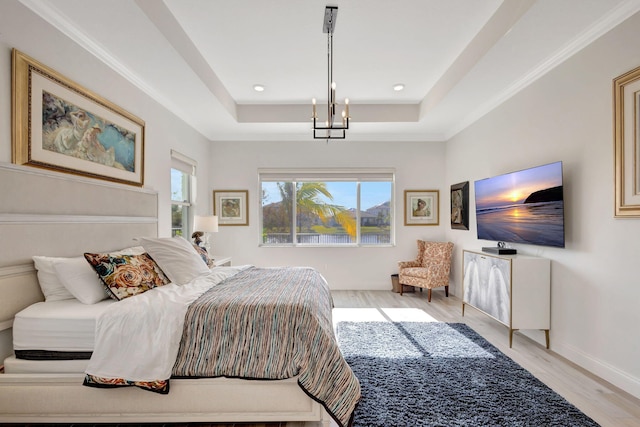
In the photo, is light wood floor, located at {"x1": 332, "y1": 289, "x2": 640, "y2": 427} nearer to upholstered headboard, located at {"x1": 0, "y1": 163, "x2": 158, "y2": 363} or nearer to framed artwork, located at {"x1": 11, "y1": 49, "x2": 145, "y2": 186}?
upholstered headboard, located at {"x1": 0, "y1": 163, "x2": 158, "y2": 363}

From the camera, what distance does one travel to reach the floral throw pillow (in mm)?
2098

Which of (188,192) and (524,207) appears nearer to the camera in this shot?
(524,207)

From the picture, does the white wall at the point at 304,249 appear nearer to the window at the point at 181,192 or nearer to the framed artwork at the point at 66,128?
the window at the point at 181,192

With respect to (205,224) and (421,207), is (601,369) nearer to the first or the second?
(421,207)

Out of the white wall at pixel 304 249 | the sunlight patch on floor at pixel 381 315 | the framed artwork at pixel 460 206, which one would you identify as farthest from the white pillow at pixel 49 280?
the framed artwork at pixel 460 206

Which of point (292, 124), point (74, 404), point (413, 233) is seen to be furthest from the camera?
point (413, 233)

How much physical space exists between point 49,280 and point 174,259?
31.6 inches

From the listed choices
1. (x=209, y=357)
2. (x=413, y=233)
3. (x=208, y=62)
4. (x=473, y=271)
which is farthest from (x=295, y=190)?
(x=209, y=357)

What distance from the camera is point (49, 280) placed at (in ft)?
6.75

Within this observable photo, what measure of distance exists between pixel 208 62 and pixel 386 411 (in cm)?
364

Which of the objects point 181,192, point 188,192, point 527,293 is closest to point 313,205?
point 188,192

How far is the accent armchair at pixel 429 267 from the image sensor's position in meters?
4.75

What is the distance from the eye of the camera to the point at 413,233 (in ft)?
18.2

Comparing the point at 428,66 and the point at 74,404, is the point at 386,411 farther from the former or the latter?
the point at 428,66
